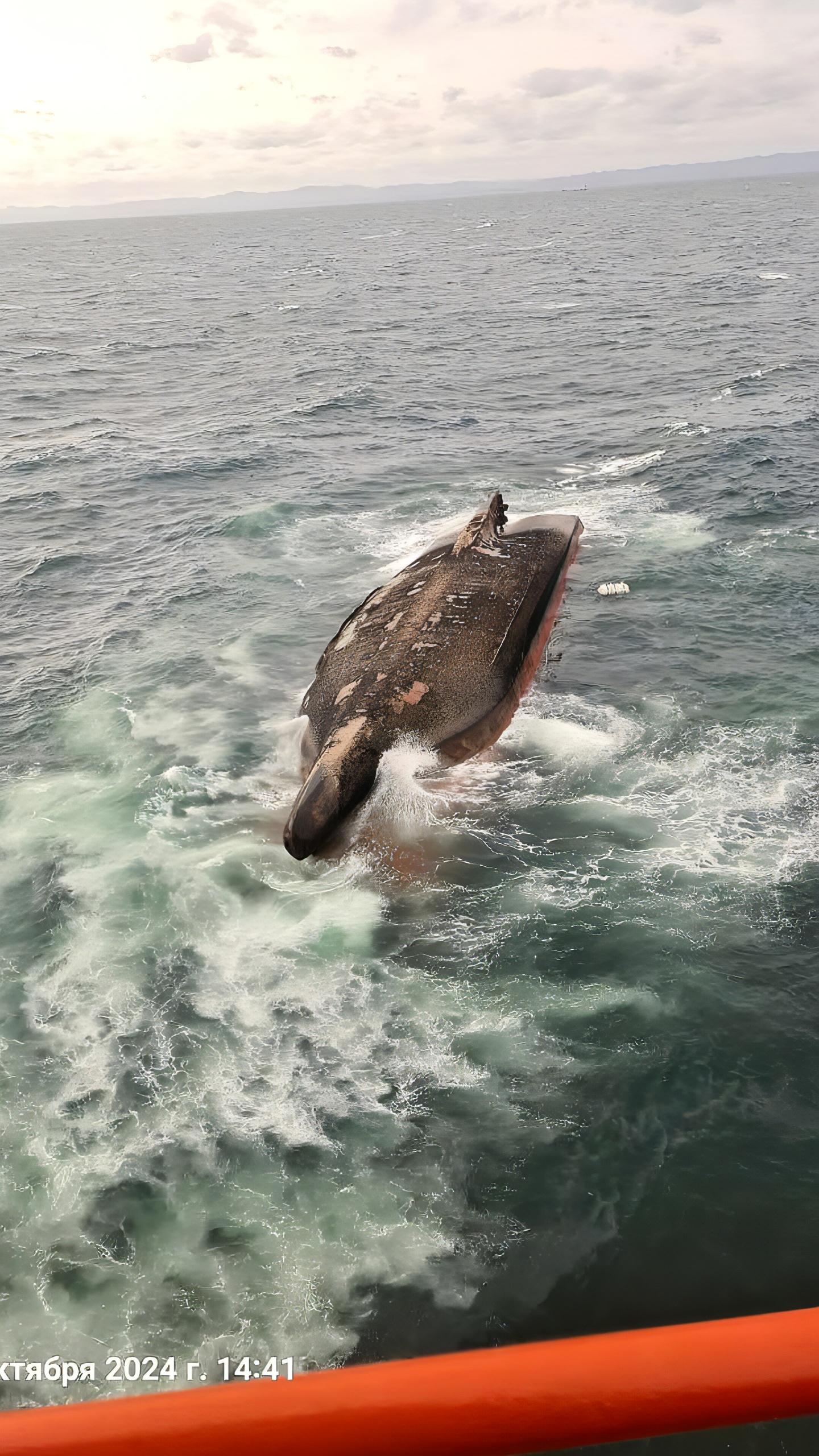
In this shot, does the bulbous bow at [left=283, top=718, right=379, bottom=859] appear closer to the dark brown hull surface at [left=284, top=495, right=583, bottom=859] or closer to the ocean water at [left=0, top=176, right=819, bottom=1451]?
the dark brown hull surface at [left=284, top=495, right=583, bottom=859]

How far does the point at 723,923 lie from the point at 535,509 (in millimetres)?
22549

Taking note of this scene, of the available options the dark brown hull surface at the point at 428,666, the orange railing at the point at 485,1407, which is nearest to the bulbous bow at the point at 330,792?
the dark brown hull surface at the point at 428,666

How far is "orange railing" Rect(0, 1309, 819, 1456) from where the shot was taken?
2697mm

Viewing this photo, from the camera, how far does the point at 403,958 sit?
47.2 feet

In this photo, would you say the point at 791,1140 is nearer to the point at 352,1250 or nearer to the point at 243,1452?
the point at 352,1250

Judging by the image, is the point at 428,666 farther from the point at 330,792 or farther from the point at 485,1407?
the point at 485,1407

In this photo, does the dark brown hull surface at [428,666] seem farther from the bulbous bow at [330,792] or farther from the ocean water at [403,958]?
the ocean water at [403,958]

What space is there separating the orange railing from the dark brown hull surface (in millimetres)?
13597

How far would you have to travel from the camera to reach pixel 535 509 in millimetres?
33781

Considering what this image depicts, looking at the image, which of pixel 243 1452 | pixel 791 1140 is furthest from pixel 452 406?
pixel 243 1452

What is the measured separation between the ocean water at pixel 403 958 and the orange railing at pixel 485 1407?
7.51 m

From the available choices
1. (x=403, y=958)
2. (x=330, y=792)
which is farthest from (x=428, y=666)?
(x=403, y=958)

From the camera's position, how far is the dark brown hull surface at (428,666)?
17281 mm

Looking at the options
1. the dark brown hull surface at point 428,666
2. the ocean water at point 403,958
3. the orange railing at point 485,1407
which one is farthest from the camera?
the dark brown hull surface at point 428,666
